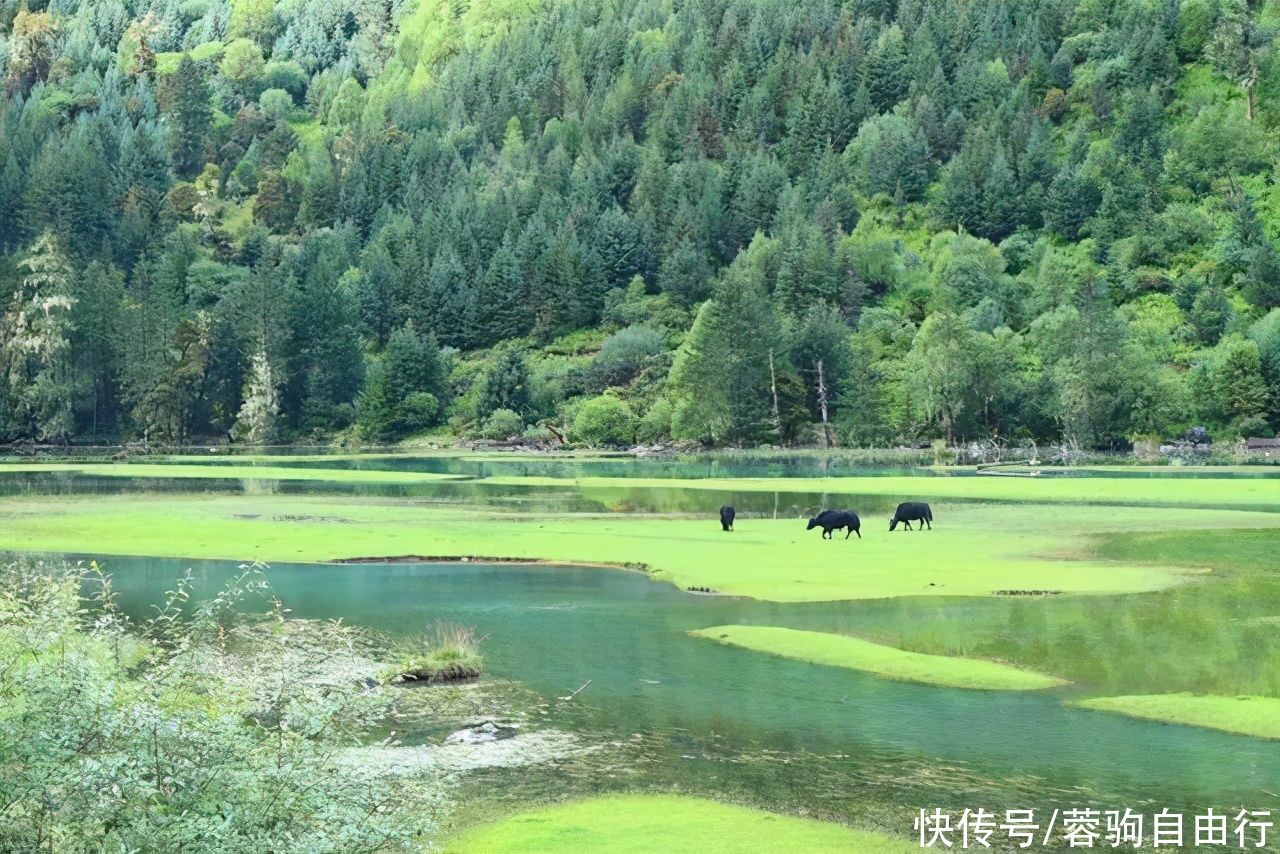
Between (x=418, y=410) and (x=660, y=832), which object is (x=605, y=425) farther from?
(x=660, y=832)

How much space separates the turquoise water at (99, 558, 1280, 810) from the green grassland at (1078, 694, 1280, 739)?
0.44 m

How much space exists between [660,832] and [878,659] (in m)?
11.4

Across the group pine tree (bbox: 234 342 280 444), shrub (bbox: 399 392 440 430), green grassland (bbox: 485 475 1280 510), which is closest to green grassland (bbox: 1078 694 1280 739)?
green grassland (bbox: 485 475 1280 510)

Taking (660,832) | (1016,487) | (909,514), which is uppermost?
(909,514)

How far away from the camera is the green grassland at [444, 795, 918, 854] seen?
17094 millimetres

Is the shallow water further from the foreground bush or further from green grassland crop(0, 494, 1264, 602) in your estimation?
the foreground bush

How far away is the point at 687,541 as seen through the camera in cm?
4975

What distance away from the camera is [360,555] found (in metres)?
45.7

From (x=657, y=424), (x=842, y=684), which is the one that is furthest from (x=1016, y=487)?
(x=657, y=424)

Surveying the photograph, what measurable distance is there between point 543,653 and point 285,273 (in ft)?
514

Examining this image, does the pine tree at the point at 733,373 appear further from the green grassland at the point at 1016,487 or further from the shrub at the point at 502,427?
the green grassland at the point at 1016,487

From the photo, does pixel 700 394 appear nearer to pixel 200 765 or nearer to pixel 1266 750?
pixel 1266 750

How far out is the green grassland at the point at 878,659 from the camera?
26281mm

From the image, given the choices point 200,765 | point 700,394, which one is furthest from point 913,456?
point 200,765
